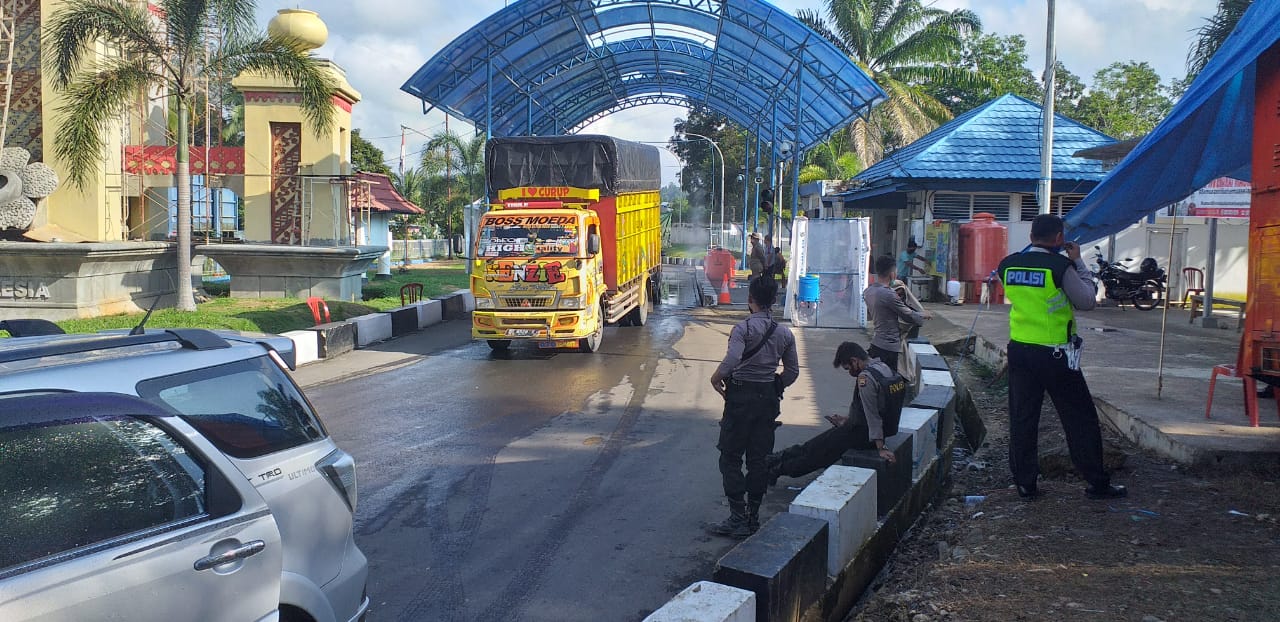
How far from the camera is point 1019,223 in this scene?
2180cm

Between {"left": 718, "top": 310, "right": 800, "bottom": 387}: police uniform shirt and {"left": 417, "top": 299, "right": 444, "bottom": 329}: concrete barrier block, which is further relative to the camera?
{"left": 417, "top": 299, "right": 444, "bottom": 329}: concrete barrier block

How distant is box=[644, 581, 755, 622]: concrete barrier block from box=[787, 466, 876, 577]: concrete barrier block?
113 cm

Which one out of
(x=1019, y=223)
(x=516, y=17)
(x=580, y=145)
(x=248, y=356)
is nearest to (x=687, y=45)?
(x=516, y=17)

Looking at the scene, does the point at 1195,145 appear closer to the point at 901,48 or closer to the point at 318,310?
the point at 318,310

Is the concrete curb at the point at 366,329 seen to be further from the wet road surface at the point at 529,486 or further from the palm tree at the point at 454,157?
the palm tree at the point at 454,157

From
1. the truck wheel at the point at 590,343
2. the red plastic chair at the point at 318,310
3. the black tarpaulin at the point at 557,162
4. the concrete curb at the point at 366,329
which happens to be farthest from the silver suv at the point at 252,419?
the red plastic chair at the point at 318,310

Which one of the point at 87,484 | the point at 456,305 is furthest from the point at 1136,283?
the point at 87,484

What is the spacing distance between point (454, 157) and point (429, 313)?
131 ft

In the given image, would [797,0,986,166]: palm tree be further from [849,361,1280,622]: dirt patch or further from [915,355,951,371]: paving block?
[849,361,1280,622]: dirt patch

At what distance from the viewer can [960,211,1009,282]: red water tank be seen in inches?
787

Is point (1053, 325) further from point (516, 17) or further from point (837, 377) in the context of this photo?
point (516, 17)

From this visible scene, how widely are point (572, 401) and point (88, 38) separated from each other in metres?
12.4

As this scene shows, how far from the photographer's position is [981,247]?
66.0ft

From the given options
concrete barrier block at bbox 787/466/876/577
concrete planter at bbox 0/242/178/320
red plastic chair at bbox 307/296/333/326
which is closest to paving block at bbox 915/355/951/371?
concrete barrier block at bbox 787/466/876/577
